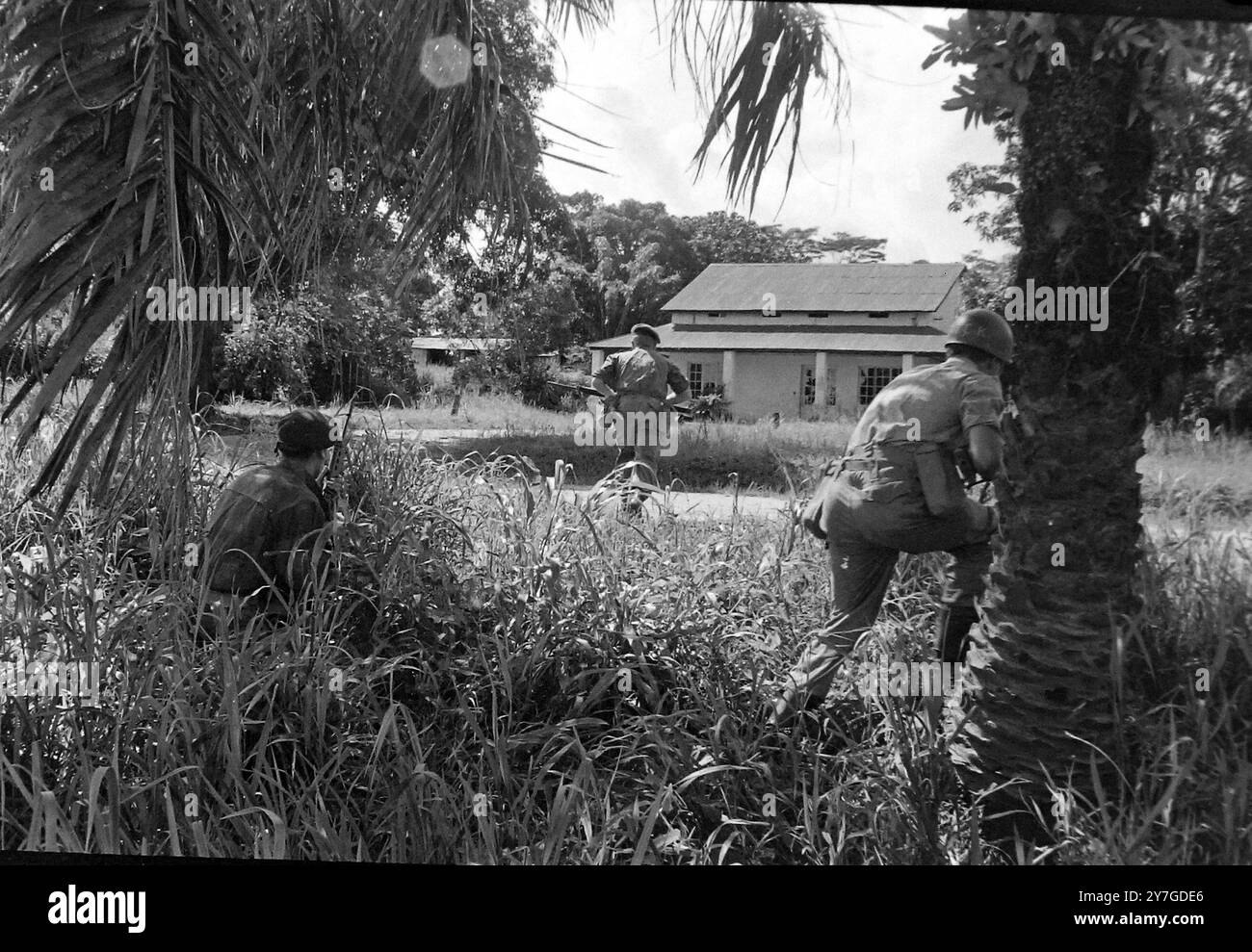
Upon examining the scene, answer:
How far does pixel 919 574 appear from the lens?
2.94 meters

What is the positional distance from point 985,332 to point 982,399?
0.18 m

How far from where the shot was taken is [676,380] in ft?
8.49

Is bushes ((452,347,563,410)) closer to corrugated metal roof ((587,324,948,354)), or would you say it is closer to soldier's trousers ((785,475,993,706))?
corrugated metal roof ((587,324,948,354))

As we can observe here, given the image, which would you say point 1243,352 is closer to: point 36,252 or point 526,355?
point 526,355

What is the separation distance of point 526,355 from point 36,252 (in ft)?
4.28

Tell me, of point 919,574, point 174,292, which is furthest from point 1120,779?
point 174,292

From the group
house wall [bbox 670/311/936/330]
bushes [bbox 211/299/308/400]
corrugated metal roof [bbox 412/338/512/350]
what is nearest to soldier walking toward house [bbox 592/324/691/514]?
house wall [bbox 670/311/936/330]

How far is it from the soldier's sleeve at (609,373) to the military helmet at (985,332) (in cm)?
98

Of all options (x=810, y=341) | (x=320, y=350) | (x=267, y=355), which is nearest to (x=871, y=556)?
(x=810, y=341)

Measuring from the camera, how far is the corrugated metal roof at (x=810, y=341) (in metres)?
2.45

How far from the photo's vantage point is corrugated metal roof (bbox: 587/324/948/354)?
245 cm

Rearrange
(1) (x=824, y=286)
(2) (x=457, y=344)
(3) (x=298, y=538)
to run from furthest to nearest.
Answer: (2) (x=457, y=344) → (3) (x=298, y=538) → (1) (x=824, y=286)

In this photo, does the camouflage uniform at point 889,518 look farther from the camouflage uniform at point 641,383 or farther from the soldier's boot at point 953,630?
the camouflage uniform at point 641,383

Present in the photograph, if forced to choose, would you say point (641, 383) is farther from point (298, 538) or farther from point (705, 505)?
point (298, 538)
